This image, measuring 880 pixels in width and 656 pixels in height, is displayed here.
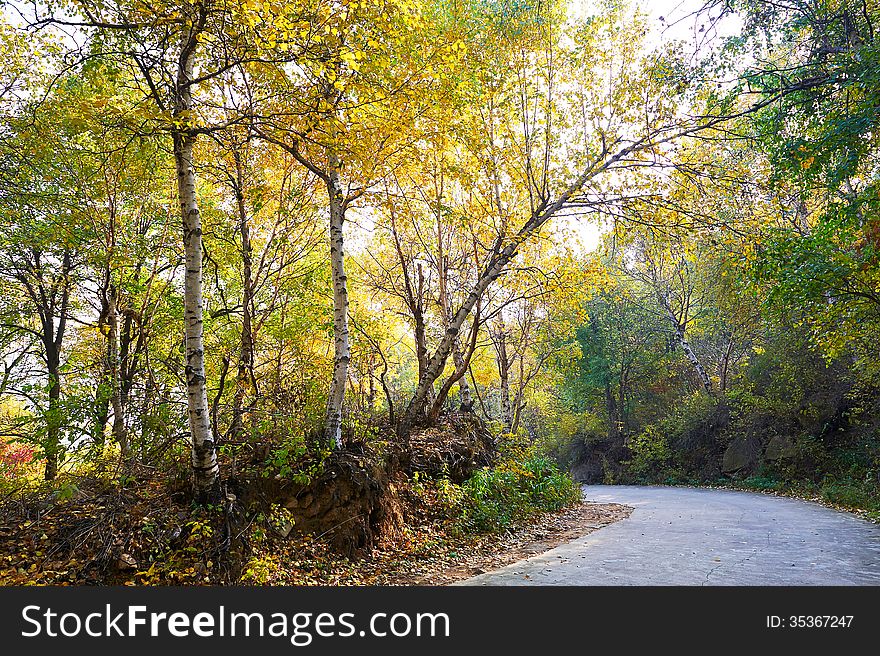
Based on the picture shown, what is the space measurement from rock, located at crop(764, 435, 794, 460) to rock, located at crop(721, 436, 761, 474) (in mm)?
818

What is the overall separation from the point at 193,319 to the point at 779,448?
19.8m

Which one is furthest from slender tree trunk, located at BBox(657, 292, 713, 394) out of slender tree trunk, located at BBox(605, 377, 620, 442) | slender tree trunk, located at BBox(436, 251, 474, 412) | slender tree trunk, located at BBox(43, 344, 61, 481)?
slender tree trunk, located at BBox(43, 344, 61, 481)

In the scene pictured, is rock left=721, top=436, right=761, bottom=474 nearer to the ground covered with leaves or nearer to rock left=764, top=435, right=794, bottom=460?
rock left=764, top=435, right=794, bottom=460

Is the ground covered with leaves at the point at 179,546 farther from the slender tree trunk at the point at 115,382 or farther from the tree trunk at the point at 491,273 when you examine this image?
the tree trunk at the point at 491,273

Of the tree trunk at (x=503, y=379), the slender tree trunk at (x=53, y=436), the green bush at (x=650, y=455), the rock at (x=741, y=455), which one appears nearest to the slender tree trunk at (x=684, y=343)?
the green bush at (x=650, y=455)

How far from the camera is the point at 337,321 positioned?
8.33 m

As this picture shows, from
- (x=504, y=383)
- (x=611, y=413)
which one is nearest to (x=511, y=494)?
(x=504, y=383)

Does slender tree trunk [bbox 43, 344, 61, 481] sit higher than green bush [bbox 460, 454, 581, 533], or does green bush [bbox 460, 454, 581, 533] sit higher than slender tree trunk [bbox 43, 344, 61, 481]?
slender tree trunk [bbox 43, 344, 61, 481]

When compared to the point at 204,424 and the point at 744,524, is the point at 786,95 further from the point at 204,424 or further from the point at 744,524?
the point at 204,424

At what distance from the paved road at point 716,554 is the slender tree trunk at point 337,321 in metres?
2.99

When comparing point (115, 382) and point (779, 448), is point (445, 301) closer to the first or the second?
point (115, 382)

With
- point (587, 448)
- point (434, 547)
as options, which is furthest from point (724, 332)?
point (434, 547)

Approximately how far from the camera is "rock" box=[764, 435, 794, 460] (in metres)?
18.2

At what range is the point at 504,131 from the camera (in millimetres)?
12469
